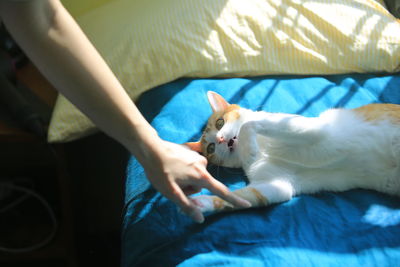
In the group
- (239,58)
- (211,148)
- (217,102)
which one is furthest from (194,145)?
(239,58)

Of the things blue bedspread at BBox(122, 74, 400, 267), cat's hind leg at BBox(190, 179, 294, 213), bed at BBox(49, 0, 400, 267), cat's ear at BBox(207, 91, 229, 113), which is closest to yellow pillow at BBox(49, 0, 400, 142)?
bed at BBox(49, 0, 400, 267)

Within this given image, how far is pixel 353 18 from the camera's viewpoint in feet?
4.87

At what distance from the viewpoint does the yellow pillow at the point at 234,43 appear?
4.53 ft

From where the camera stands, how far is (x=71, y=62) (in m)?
0.61

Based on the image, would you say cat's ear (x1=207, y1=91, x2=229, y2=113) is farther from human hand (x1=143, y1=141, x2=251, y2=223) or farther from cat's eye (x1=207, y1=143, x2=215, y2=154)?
human hand (x1=143, y1=141, x2=251, y2=223)

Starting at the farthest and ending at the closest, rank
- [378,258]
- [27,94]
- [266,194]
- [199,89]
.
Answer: [27,94] < [199,89] < [266,194] < [378,258]

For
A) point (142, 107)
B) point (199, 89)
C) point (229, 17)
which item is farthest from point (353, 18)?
point (142, 107)

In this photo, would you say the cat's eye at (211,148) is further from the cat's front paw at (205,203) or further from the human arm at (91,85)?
the human arm at (91,85)

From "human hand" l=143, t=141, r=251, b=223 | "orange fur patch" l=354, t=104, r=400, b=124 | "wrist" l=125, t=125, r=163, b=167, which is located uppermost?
"wrist" l=125, t=125, r=163, b=167

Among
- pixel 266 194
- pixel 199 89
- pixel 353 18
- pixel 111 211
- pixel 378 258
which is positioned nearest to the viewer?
pixel 378 258

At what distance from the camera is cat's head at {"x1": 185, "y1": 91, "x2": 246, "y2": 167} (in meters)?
1.09

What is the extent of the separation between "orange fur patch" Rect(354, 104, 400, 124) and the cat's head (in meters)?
0.35

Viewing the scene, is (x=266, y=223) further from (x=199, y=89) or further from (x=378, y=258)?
(x=199, y=89)

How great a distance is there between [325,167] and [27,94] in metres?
1.25
